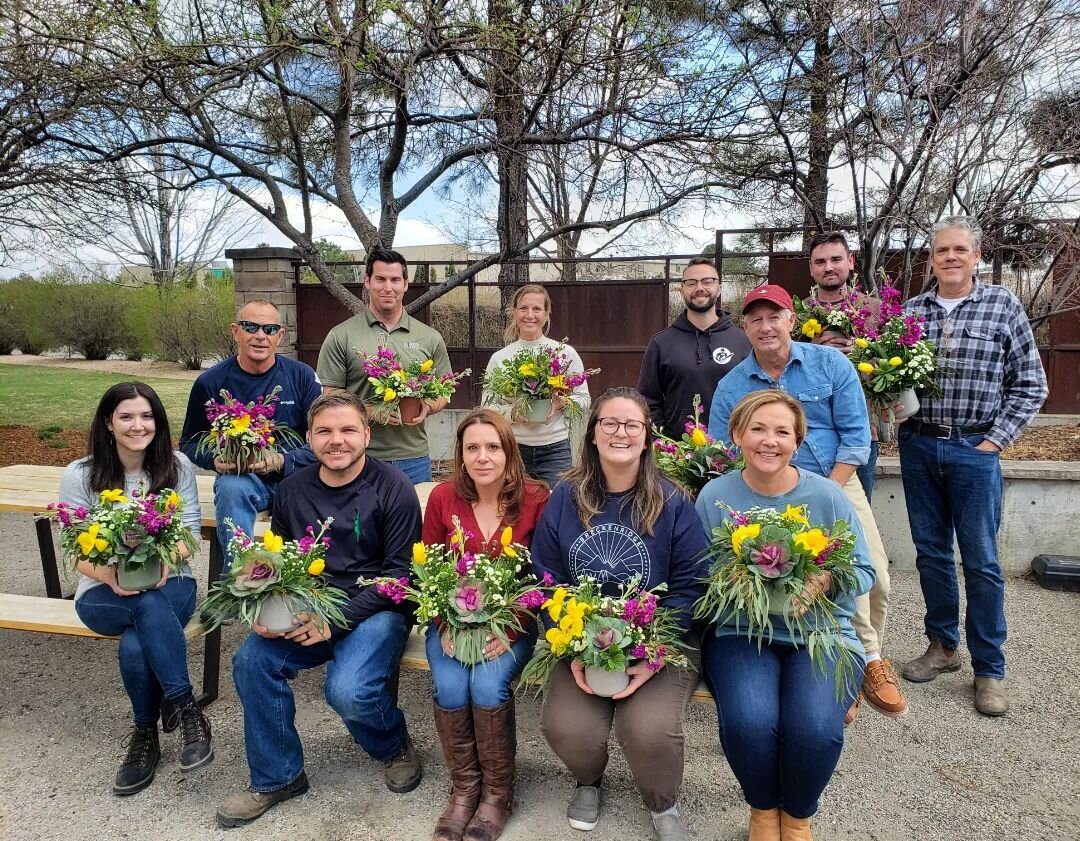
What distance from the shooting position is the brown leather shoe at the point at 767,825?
8.56ft

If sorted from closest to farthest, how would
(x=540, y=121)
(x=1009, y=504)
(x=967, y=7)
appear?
(x=1009, y=504)
(x=967, y=7)
(x=540, y=121)

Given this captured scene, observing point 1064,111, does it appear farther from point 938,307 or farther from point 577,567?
point 577,567

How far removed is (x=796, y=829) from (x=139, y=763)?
269 cm

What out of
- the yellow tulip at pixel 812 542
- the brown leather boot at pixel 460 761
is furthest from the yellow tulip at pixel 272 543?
the yellow tulip at pixel 812 542

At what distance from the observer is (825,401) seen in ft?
11.3

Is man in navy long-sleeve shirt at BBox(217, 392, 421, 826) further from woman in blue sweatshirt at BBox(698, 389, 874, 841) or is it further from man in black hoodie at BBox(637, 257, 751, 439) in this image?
man in black hoodie at BBox(637, 257, 751, 439)

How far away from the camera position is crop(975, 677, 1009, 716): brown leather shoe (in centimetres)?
358

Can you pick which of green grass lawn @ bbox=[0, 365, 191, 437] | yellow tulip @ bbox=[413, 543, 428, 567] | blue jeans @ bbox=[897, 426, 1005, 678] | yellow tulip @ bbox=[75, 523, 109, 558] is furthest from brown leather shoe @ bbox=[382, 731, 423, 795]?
green grass lawn @ bbox=[0, 365, 191, 437]

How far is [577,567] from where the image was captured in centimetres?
295

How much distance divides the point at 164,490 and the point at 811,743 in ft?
9.43

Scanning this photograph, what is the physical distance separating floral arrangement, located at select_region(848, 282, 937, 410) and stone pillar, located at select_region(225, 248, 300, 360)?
23.6ft

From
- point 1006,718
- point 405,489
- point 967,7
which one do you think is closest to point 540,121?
point 967,7

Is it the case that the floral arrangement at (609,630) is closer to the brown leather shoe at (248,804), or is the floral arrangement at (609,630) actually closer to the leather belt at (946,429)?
the brown leather shoe at (248,804)

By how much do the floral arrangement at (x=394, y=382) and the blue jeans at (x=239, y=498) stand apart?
0.74 m
